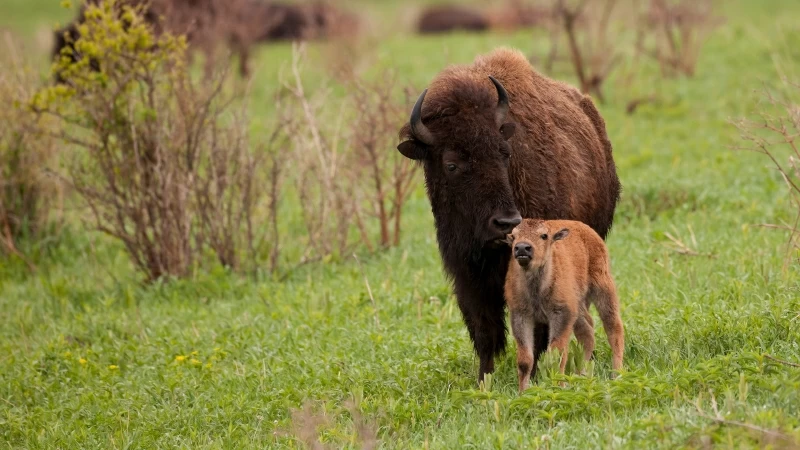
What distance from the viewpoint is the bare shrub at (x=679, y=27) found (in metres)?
18.6

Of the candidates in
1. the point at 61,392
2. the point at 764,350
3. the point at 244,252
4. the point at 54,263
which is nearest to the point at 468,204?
the point at 764,350

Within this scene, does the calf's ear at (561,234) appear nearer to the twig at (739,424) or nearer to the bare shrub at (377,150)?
the twig at (739,424)

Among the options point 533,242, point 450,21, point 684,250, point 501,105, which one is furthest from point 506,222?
point 450,21

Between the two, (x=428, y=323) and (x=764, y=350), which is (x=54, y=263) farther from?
(x=764, y=350)

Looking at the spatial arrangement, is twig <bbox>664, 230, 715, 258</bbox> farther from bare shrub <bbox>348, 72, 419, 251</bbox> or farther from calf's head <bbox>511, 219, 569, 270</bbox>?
calf's head <bbox>511, 219, 569, 270</bbox>

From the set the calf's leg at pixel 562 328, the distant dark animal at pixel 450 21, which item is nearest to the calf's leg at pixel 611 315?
the calf's leg at pixel 562 328

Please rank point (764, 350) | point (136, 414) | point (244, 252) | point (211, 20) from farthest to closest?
point (211, 20) < point (244, 252) < point (136, 414) < point (764, 350)

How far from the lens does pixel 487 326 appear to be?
734 cm

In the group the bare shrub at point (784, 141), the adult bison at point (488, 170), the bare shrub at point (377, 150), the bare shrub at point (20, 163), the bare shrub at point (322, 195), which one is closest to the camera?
the adult bison at point (488, 170)

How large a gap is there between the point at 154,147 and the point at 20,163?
295cm

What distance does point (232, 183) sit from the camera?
37.0 ft

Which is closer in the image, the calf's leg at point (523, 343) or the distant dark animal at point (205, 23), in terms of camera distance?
the calf's leg at point (523, 343)

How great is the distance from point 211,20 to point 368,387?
13.8 metres

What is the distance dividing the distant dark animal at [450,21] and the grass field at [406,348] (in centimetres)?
1621
